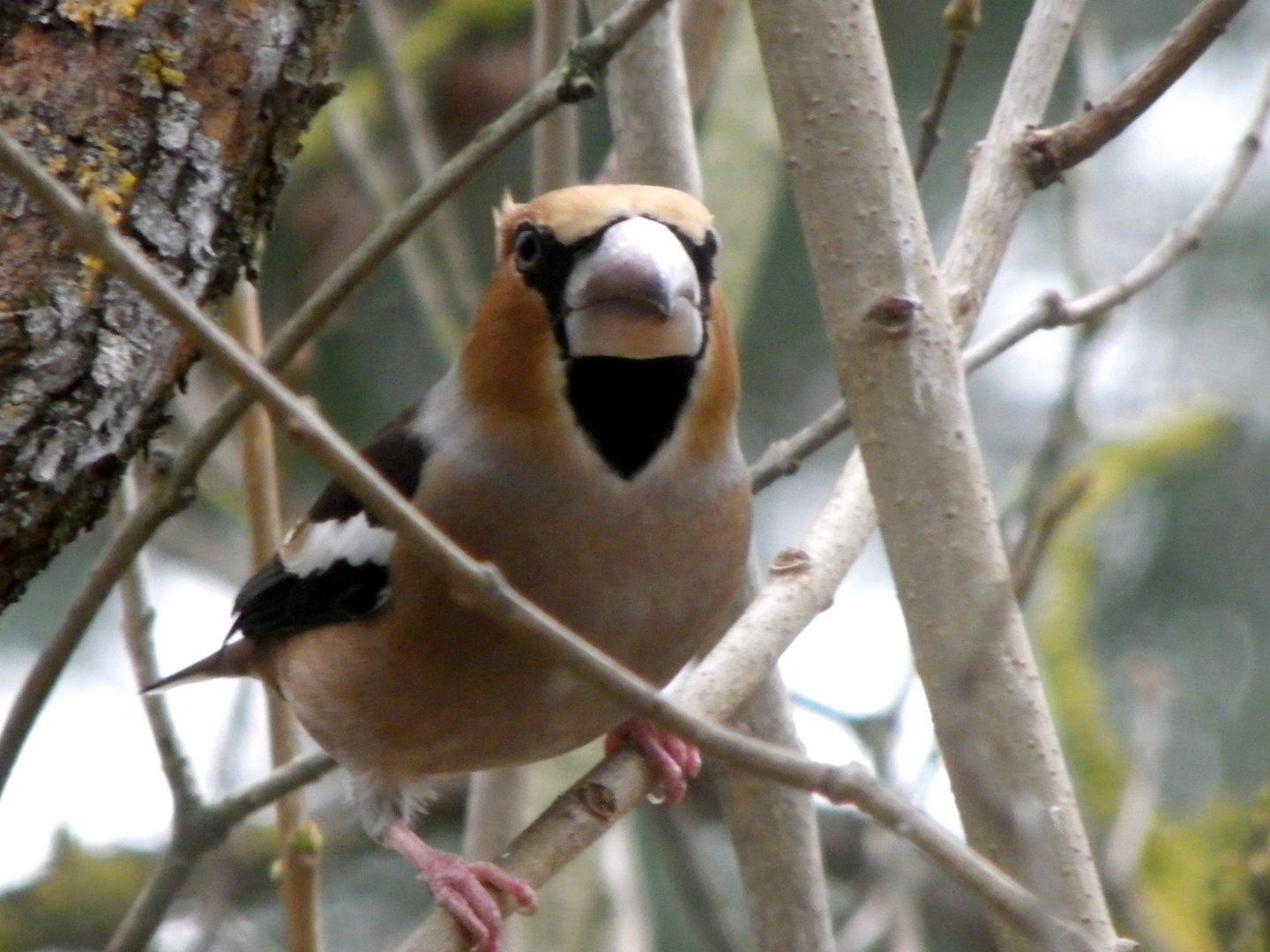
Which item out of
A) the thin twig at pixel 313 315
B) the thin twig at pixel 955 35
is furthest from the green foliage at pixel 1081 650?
the thin twig at pixel 313 315

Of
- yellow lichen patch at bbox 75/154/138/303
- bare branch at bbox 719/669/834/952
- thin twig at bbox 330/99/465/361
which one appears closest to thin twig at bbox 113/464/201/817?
yellow lichen patch at bbox 75/154/138/303

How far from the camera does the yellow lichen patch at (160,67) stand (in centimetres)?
215

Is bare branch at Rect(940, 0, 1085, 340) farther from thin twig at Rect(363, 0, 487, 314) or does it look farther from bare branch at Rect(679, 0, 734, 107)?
thin twig at Rect(363, 0, 487, 314)

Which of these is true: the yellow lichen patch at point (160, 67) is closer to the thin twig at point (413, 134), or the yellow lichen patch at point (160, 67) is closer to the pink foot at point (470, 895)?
the pink foot at point (470, 895)

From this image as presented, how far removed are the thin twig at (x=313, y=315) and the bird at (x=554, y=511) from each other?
0.80ft

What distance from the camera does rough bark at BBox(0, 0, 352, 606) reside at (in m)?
2.09

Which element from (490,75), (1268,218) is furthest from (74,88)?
(1268,218)

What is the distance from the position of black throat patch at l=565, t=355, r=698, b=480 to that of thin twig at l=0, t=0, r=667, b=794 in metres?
0.36

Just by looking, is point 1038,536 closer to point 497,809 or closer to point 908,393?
point 497,809

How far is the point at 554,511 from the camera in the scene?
2570 mm

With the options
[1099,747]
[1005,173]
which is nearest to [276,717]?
[1005,173]

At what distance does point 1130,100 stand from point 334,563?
1485mm

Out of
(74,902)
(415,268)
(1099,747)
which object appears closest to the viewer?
(415,268)

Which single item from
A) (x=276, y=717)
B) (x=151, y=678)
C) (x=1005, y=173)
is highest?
(x=1005, y=173)
